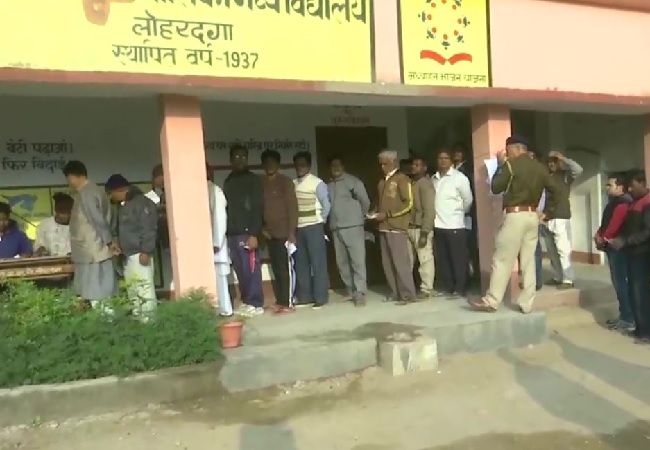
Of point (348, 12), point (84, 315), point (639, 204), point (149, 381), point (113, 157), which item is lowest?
point (149, 381)

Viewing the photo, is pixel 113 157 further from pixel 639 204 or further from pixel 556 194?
pixel 639 204

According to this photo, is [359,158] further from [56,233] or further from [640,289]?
[56,233]

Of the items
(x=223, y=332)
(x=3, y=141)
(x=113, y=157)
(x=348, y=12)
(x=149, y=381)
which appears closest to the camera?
(x=149, y=381)

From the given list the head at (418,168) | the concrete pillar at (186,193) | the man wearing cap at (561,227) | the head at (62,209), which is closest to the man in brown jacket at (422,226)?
the head at (418,168)

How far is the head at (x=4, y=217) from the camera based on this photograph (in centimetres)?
697

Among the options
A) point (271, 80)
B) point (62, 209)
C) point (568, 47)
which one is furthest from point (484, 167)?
point (62, 209)

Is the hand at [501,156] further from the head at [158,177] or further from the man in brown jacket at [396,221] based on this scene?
the head at [158,177]

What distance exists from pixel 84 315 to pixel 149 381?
0.70 metres

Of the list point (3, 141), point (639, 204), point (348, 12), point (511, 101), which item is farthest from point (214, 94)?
point (639, 204)

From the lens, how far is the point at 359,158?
30.5 ft

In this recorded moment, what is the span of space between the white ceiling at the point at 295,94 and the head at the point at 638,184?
146cm

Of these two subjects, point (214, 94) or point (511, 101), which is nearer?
point (214, 94)

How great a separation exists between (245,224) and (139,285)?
Result: 1.62m

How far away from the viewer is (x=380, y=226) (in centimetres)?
796
